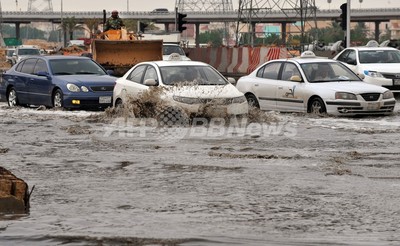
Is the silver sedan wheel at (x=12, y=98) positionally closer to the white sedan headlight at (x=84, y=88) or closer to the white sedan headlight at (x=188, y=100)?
the white sedan headlight at (x=84, y=88)

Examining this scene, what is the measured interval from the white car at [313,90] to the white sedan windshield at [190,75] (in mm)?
2127

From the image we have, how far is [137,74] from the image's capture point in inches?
828

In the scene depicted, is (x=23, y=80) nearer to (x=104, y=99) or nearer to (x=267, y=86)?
(x=104, y=99)

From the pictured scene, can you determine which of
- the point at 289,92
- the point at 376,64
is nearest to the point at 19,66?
the point at 289,92

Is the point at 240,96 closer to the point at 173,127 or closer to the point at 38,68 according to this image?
the point at 173,127

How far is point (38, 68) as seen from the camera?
25.2 m

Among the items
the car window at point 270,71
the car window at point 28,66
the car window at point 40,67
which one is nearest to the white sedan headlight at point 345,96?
the car window at point 270,71

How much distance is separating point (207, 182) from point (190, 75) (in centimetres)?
863

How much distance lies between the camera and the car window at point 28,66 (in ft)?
83.7

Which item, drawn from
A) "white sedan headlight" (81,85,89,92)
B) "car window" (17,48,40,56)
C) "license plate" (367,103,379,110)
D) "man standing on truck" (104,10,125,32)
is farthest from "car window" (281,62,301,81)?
"car window" (17,48,40,56)

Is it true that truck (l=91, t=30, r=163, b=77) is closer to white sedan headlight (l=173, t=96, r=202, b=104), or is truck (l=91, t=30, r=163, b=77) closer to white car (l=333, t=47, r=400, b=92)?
white car (l=333, t=47, r=400, b=92)

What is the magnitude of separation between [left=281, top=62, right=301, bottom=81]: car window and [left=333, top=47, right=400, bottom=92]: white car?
19.1ft

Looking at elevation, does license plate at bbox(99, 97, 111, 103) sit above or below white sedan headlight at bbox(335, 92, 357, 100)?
below

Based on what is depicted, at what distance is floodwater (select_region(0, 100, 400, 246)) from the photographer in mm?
8594
